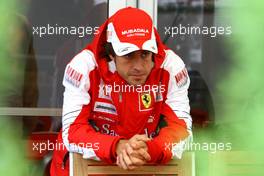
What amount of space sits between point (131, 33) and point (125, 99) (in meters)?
0.30

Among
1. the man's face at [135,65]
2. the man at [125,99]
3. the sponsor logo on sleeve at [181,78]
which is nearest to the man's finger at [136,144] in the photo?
the man at [125,99]

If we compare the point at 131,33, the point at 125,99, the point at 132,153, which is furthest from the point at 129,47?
the point at 132,153

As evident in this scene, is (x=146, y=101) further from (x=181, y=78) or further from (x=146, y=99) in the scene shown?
(x=181, y=78)

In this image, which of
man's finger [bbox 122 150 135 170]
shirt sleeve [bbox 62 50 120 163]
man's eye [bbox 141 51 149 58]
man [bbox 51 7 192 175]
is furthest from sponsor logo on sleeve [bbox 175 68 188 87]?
man's finger [bbox 122 150 135 170]

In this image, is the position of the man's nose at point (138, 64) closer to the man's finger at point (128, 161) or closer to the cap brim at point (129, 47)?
the cap brim at point (129, 47)

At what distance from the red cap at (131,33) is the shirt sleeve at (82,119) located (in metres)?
0.19

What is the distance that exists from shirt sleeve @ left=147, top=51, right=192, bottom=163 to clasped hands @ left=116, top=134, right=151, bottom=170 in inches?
1.6

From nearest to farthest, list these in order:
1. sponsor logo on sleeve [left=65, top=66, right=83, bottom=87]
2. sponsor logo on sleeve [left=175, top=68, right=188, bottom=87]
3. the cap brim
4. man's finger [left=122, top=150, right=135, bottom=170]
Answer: man's finger [left=122, top=150, right=135, bottom=170]
the cap brim
sponsor logo on sleeve [left=65, top=66, right=83, bottom=87]
sponsor logo on sleeve [left=175, top=68, right=188, bottom=87]

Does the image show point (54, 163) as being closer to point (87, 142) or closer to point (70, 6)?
point (87, 142)

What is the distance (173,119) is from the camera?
2.49m

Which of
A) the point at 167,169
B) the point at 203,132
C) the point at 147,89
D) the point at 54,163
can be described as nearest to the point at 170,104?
the point at 147,89

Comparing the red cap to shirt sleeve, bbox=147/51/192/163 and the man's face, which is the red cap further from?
shirt sleeve, bbox=147/51/192/163

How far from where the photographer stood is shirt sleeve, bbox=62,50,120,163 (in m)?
2.30

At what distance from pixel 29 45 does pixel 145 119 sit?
37.8 inches
